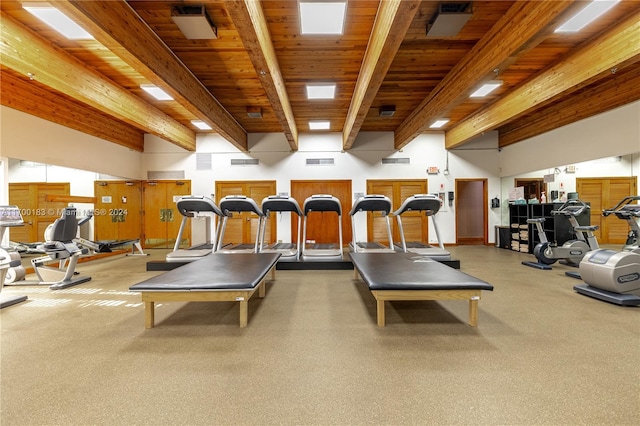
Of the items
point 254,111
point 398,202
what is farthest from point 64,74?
point 398,202

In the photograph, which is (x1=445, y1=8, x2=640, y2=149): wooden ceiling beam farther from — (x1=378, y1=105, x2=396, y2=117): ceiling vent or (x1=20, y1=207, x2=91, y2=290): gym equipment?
(x1=20, y1=207, x2=91, y2=290): gym equipment

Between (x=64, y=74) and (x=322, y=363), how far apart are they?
5.65 metres

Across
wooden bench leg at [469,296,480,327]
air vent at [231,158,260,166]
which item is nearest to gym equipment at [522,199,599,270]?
wooden bench leg at [469,296,480,327]

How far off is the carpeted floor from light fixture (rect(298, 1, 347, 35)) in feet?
11.6

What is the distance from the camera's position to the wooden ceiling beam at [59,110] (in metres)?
4.93

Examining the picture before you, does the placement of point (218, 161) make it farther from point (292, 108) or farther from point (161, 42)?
point (161, 42)

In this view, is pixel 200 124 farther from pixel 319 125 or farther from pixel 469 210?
pixel 469 210

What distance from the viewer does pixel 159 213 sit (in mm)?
8570

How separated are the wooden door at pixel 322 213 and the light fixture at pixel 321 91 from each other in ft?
10.0

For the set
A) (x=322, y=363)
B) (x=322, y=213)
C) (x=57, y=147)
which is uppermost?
(x=57, y=147)

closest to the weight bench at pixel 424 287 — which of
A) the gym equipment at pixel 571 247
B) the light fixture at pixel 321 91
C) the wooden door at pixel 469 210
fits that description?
the gym equipment at pixel 571 247

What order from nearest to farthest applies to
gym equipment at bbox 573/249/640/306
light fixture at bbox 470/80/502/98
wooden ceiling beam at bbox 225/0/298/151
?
wooden ceiling beam at bbox 225/0/298/151, gym equipment at bbox 573/249/640/306, light fixture at bbox 470/80/502/98

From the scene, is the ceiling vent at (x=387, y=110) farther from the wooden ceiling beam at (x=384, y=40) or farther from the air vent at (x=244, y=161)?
the air vent at (x=244, y=161)

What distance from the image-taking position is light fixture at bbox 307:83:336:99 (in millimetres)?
5292
